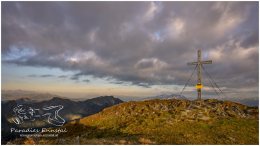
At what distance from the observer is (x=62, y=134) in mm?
34531

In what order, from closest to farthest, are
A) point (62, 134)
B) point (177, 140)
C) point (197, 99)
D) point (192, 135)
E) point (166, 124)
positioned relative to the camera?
point (177, 140) → point (192, 135) → point (166, 124) → point (62, 134) → point (197, 99)

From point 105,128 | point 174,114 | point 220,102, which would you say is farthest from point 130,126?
point 220,102

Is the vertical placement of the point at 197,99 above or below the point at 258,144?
above

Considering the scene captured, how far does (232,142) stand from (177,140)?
5.09 metres

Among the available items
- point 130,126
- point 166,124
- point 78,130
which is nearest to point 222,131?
point 166,124

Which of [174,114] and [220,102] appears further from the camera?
[220,102]

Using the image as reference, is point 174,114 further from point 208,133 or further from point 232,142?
point 232,142

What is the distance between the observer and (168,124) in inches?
1232

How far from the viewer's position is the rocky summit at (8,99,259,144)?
80.9ft

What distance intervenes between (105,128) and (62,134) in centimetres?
595

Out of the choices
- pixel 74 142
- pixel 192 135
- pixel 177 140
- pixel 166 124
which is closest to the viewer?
pixel 74 142

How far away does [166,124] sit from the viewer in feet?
103

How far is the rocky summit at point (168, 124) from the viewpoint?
24.7 meters

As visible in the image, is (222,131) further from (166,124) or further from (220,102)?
(220,102)
